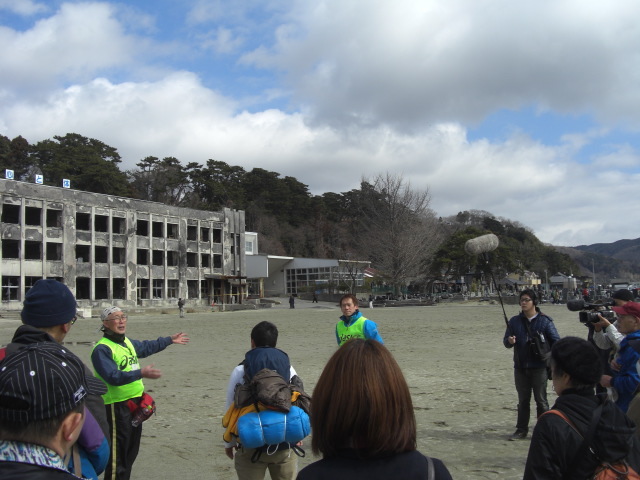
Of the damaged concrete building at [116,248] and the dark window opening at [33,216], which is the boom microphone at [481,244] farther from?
the dark window opening at [33,216]

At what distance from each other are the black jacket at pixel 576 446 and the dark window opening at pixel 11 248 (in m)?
51.8

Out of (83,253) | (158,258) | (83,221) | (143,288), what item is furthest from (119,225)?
(143,288)

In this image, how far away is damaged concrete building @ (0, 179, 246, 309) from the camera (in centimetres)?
4731

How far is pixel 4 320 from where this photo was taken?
3816cm

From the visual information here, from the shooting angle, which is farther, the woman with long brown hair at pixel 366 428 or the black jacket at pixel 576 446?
the black jacket at pixel 576 446

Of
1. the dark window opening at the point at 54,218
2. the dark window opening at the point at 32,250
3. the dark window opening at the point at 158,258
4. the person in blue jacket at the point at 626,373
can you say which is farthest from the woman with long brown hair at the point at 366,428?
the dark window opening at the point at 158,258

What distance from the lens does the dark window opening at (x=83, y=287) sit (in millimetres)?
52188

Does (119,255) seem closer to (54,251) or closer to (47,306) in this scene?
(54,251)

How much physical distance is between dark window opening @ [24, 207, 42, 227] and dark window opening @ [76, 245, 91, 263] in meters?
4.50

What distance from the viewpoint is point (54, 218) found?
5062cm

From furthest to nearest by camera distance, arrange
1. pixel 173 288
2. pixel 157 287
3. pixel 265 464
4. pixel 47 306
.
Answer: pixel 173 288, pixel 157 287, pixel 265 464, pixel 47 306

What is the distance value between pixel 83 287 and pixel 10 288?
23.4 feet

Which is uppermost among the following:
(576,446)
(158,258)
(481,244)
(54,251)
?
(54,251)

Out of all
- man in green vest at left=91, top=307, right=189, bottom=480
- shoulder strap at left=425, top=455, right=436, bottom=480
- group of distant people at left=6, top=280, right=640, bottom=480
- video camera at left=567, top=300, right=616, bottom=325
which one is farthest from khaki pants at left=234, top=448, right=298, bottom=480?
video camera at left=567, top=300, right=616, bottom=325
